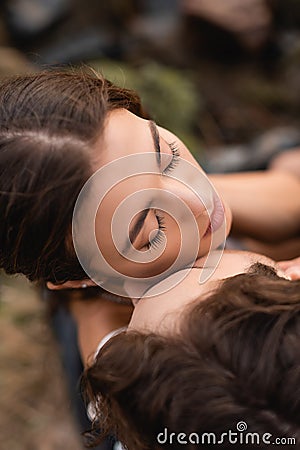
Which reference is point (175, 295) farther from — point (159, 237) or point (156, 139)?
point (156, 139)

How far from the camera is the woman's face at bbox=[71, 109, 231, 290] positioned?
2.88 ft

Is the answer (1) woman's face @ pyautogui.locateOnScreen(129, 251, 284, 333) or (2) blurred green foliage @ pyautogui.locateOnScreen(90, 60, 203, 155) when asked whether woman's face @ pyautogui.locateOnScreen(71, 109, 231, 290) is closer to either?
(1) woman's face @ pyautogui.locateOnScreen(129, 251, 284, 333)

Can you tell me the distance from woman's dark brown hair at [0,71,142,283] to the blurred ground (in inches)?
28.3

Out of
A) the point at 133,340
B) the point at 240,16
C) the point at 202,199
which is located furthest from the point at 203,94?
the point at 133,340

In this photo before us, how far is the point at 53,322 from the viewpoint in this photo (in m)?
1.45

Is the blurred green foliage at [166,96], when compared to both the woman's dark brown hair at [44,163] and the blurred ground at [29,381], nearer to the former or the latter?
the blurred ground at [29,381]

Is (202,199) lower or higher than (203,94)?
higher

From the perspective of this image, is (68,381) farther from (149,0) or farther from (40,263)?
(149,0)

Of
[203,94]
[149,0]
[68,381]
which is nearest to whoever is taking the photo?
[68,381]

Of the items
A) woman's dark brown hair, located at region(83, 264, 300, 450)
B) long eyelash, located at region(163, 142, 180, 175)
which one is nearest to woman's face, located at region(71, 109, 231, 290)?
long eyelash, located at region(163, 142, 180, 175)

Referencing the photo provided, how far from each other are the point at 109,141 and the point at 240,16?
256 centimetres

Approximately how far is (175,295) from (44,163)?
234mm

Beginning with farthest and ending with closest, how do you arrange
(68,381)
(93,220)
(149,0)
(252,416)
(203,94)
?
(149,0)
(203,94)
(68,381)
(93,220)
(252,416)

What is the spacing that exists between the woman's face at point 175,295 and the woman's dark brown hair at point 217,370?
0.07ft
